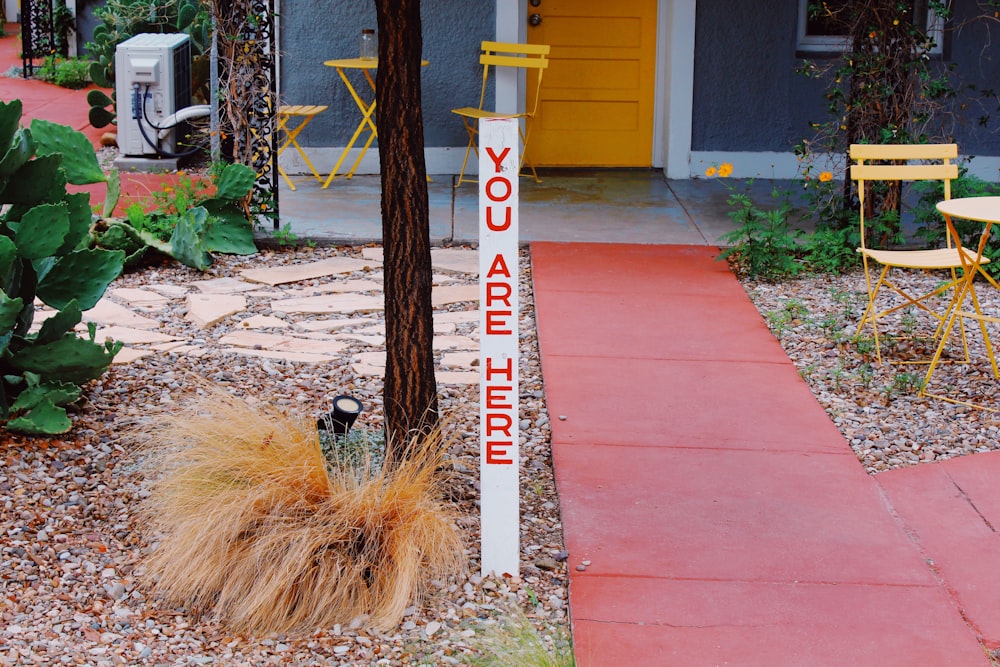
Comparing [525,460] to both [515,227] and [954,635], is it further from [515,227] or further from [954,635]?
[954,635]

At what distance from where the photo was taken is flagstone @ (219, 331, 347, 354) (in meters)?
5.87

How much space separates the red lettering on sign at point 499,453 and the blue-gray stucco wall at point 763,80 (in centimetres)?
699

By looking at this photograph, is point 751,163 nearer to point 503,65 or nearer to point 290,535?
point 503,65

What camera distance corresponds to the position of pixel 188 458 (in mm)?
4184

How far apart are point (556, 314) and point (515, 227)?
302 cm

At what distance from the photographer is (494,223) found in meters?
3.55

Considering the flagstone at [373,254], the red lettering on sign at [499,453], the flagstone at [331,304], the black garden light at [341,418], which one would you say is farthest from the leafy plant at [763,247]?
the red lettering on sign at [499,453]

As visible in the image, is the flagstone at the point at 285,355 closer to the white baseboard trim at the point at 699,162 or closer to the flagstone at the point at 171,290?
the flagstone at the point at 171,290

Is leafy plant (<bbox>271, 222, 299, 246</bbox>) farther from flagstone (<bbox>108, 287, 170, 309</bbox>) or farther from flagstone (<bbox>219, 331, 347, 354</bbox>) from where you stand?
flagstone (<bbox>219, 331, 347, 354</bbox>)

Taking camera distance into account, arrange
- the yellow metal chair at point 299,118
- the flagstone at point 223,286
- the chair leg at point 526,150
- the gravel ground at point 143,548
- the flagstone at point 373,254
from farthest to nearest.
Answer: the chair leg at point 526,150 < the yellow metal chair at point 299,118 < the flagstone at point 373,254 < the flagstone at point 223,286 < the gravel ground at point 143,548

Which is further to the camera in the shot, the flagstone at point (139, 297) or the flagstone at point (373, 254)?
the flagstone at point (373, 254)

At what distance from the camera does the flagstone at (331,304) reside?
6.56 meters

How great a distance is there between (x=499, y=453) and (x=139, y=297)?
364 cm

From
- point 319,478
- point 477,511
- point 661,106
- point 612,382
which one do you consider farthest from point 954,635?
point 661,106
